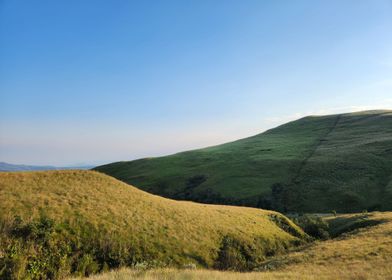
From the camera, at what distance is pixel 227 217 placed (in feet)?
142

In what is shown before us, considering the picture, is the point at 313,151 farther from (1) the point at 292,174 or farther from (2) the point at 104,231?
(2) the point at 104,231

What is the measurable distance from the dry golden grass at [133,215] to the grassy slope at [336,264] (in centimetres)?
734

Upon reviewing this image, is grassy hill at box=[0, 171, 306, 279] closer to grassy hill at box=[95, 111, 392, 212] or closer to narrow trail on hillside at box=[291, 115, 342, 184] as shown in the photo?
grassy hill at box=[95, 111, 392, 212]

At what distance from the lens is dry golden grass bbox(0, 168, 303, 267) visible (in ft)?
95.5

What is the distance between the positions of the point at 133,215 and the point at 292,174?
72.7 metres

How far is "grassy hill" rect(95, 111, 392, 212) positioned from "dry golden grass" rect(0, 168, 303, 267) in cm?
4000

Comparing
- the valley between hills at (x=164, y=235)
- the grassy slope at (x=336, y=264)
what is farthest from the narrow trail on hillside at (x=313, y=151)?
the grassy slope at (x=336, y=264)

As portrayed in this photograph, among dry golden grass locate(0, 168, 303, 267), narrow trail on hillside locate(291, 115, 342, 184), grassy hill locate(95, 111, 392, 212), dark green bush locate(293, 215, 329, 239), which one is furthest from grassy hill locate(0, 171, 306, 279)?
narrow trail on hillside locate(291, 115, 342, 184)

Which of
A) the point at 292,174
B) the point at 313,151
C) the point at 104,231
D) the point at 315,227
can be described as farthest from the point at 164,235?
the point at 313,151

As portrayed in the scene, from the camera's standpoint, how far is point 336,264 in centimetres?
2503

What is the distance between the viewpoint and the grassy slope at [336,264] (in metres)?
16.8

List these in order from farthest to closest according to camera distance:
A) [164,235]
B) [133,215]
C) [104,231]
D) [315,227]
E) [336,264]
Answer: [315,227] < [133,215] < [164,235] < [104,231] < [336,264]

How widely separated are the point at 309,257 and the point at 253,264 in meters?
5.49

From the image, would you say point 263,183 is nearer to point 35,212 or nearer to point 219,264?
point 219,264
